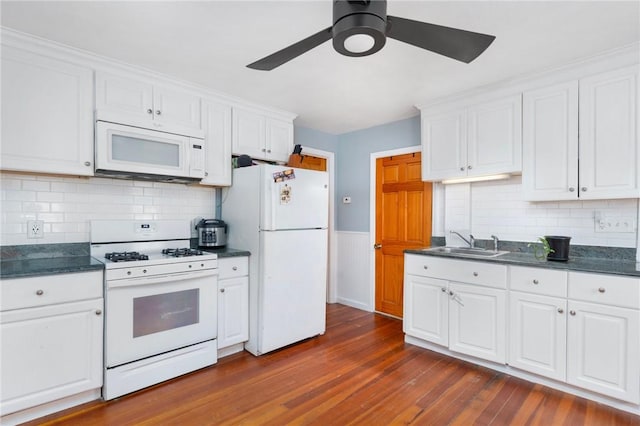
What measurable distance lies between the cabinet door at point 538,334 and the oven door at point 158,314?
92.5 inches

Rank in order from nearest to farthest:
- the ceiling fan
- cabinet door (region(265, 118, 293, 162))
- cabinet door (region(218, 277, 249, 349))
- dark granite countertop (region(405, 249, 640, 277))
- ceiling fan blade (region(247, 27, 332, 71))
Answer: the ceiling fan
ceiling fan blade (region(247, 27, 332, 71))
dark granite countertop (region(405, 249, 640, 277))
cabinet door (region(218, 277, 249, 349))
cabinet door (region(265, 118, 293, 162))

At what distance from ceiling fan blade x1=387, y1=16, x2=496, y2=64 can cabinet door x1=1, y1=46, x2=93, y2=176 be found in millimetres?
2181

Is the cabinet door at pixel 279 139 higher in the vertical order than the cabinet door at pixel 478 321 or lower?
higher

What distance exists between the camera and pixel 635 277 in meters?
2.01

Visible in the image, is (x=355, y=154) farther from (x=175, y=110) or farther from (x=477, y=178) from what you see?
(x=175, y=110)

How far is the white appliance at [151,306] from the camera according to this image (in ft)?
7.17

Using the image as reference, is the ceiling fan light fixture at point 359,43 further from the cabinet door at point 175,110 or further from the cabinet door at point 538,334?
the cabinet door at point 538,334

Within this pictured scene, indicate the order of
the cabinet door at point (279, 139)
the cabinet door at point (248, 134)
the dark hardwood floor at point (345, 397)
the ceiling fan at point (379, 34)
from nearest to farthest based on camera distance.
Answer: the ceiling fan at point (379, 34) → the dark hardwood floor at point (345, 397) → the cabinet door at point (248, 134) → the cabinet door at point (279, 139)

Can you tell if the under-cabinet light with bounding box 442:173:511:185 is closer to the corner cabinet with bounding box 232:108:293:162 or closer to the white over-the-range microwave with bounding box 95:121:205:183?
the corner cabinet with bounding box 232:108:293:162

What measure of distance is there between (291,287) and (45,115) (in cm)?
224

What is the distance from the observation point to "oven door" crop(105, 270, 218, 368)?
2.18 metres

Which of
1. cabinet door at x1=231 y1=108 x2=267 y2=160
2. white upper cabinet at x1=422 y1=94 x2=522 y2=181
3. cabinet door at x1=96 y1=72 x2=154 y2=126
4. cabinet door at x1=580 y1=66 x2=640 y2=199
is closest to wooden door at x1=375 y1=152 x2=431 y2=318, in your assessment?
white upper cabinet at x1=422 y1=94 x2=522 y2=181

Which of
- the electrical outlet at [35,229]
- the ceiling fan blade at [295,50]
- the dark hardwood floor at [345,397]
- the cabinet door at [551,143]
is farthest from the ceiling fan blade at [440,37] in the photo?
the electrical outlet at [35,229]

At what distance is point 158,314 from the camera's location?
2379 mm
